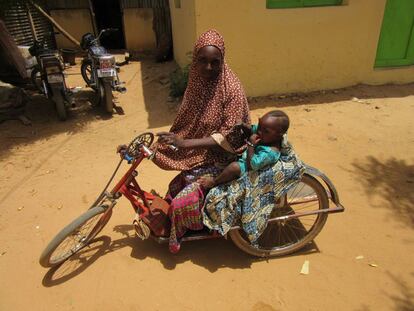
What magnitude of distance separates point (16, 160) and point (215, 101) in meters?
3.56

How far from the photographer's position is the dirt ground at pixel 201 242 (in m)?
2.49

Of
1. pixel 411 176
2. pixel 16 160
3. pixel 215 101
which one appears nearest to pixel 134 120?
pixel 16 160

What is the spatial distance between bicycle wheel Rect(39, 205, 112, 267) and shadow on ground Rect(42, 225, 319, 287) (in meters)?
0.12

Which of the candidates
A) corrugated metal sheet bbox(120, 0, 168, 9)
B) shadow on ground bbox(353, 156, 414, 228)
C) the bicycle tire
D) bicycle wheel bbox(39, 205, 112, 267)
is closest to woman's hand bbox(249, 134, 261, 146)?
bicycle wheel bbox(39, 205, 112, 267)

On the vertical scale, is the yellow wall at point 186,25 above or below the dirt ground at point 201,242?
above

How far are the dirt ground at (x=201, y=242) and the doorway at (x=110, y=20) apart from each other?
7.33 metres

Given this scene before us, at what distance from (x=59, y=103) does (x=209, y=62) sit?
420 centimetres

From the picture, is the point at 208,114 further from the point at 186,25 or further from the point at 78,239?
the point at 186,25

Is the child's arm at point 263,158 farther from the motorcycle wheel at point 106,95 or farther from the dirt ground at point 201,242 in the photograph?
the motorcycle wheel at point 106,95

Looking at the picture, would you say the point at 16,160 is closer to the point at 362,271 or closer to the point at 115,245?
the point at 115,245

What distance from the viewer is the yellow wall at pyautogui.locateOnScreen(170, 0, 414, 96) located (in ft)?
18.3

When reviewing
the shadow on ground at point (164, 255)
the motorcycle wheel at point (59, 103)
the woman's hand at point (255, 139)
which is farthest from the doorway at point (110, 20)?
the woman's hand at point (255, 139)

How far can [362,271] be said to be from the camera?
105 inches

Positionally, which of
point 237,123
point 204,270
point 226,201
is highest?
point 237,123
